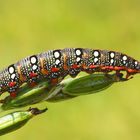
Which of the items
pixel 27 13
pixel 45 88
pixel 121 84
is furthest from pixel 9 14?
pixel 45 88

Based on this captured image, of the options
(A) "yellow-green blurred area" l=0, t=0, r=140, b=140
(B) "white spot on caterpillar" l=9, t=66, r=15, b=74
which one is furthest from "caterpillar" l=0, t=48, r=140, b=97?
(A) "yellow-green blurred area" l=0, t=0, r=140, b=140

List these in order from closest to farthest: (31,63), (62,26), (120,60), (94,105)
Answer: (31,63)
(120,60)
(94,105)
(62,26)

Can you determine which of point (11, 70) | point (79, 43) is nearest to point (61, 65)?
point (11, 70)

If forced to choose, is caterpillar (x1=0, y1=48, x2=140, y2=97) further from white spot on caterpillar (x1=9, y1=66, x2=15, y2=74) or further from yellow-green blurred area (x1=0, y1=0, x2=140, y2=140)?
yellow-green blurred area (x1=0, y1=0, x2=140, y2=140)

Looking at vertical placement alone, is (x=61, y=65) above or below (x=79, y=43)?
below

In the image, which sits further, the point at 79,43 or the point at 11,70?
the point at 79,43

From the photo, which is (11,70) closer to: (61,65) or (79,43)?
(61,65)

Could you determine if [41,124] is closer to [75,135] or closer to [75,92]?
[75,135]
